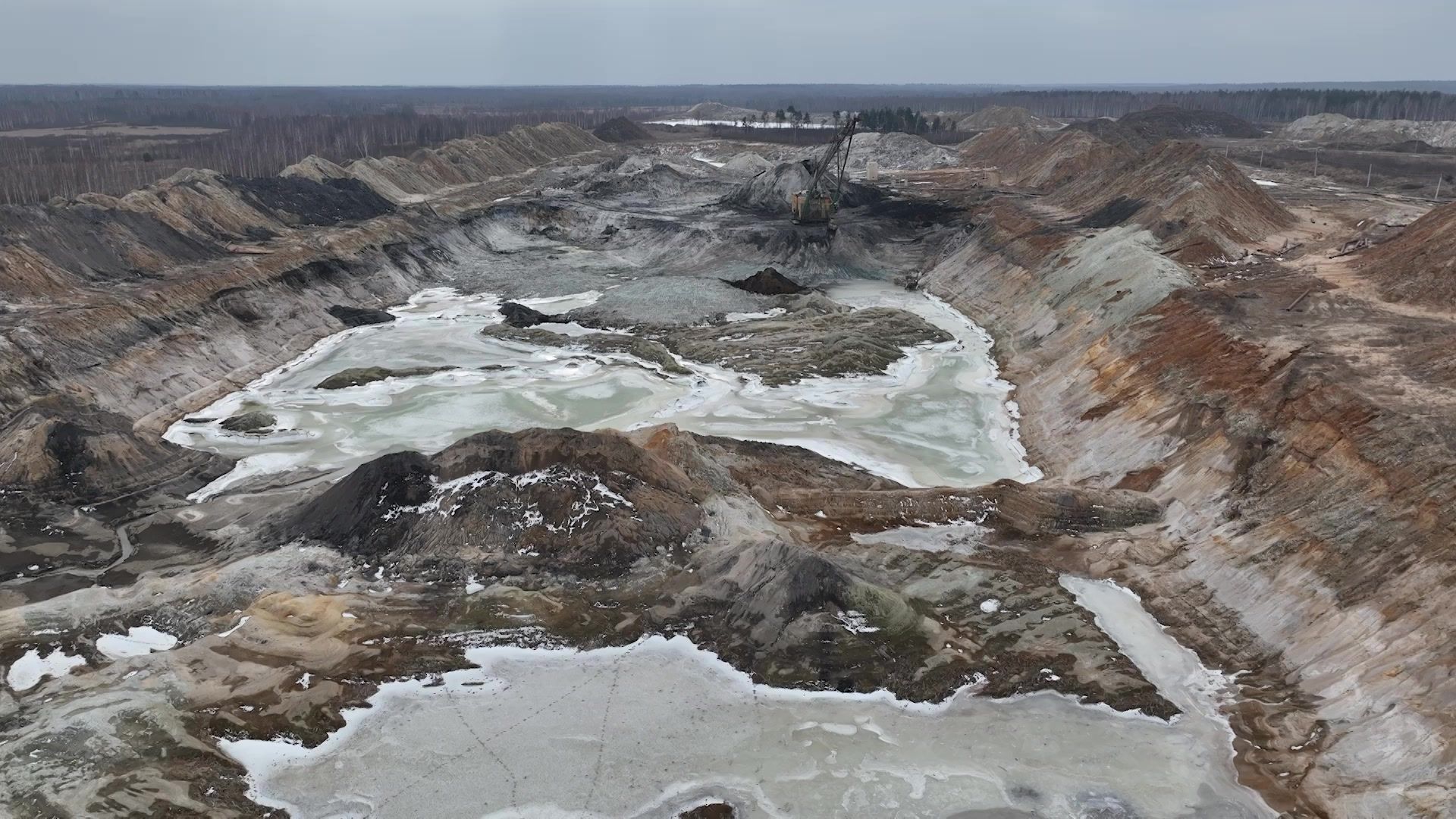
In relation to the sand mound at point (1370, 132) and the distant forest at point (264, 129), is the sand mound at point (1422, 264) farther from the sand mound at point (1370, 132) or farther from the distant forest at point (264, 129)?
the distant forest at point (264, 129)

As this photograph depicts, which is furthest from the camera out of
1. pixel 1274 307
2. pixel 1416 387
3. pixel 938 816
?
pixel 1274 307

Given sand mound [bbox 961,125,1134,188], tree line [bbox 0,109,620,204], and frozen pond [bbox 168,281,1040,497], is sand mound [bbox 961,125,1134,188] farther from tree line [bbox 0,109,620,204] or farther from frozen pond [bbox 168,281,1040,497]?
tree line [bbox 0,109,620,204]

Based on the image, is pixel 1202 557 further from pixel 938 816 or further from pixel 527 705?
pixel 527 705

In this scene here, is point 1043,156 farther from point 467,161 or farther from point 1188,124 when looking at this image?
point 1188,124

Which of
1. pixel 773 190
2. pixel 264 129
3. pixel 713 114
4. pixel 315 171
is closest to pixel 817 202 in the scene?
pixel 773 190

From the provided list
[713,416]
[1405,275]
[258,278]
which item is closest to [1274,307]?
[1405,275]

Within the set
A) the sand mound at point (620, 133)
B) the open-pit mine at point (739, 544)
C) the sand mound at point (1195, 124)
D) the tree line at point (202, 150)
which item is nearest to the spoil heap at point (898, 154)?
the sand mound at point (1195, 124)
